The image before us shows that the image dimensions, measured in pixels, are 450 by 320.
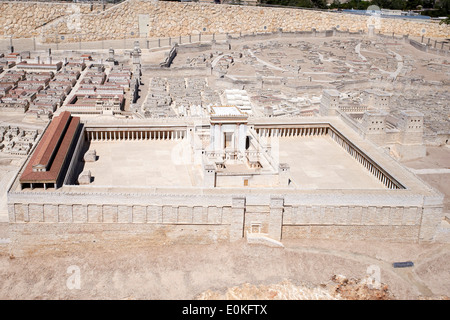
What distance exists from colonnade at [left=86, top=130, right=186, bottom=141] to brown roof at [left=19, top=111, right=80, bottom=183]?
2774 millimetres

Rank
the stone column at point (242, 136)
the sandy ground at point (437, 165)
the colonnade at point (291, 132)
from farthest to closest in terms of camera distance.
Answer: the colonnade at point (291, 132), the sandy ground at point (437, 165), the stone column at point (242, 136)

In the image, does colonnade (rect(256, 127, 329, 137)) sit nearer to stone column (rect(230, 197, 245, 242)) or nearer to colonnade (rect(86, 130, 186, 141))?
colonnade (rect(86, 130, 186, 141))

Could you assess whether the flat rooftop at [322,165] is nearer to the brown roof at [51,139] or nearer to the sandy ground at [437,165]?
the sandy ground at [437,165]

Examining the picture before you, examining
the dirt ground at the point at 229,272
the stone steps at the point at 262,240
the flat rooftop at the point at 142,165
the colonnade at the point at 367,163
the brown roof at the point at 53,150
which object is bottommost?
the dirt ground at the point at 229,272

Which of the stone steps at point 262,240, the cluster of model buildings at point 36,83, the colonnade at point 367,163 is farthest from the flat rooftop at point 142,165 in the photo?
the cluster of model buildings at point 36,83

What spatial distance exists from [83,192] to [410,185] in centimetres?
Result: 2897

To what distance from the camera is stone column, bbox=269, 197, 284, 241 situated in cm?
4362

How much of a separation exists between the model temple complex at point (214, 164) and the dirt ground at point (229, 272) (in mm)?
1224

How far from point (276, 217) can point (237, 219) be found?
338cm

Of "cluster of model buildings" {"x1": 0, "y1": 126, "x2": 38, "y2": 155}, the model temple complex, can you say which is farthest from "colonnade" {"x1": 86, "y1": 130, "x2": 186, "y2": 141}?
Result: "cluster of model buildings" {"x1": 0, "y1": 126, "x2": 38, "y2": 155}

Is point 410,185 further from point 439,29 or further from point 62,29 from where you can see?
point 439,29

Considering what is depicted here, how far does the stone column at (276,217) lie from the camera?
43.6m

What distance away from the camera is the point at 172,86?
9350 cm
